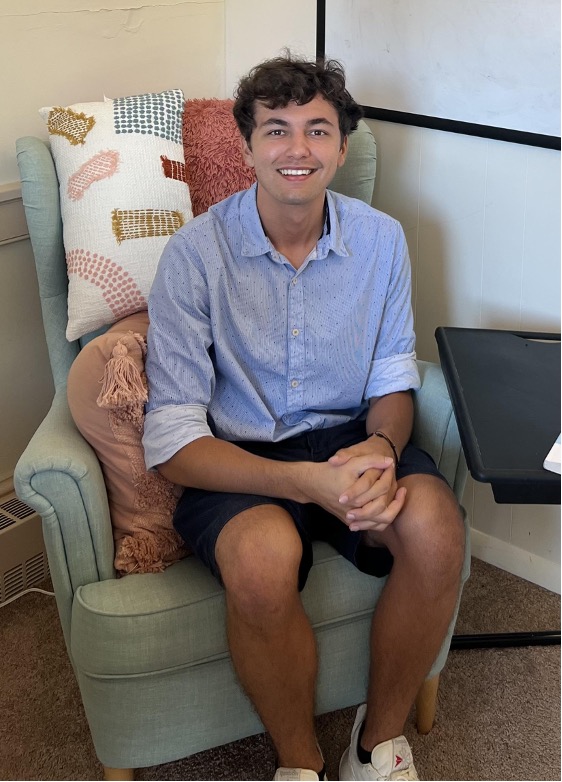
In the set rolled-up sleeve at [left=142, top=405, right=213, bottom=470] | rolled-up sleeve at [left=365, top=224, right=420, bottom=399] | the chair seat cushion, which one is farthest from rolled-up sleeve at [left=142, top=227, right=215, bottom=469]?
rolled-up sleeve at [left=365, top=224, right=420, bottom=399]

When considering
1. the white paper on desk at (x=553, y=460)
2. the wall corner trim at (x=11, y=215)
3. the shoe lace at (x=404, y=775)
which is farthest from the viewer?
Answer: the wall corner trim at (x=11, y=215)

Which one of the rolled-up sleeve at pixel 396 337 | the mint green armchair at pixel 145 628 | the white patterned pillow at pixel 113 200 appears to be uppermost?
the white patterned pillow at pixel 113 200

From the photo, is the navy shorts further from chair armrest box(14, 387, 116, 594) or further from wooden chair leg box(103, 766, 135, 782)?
wooden chair leg box(103, 766, 135, 782)

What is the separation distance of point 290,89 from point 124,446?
637mm

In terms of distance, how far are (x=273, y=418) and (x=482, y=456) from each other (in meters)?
0.46

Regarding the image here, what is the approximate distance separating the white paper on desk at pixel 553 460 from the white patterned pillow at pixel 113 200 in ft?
2.83

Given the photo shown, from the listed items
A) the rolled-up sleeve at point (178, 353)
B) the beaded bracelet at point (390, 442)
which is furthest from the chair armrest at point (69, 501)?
the beaded bracelet at point (390, 442)

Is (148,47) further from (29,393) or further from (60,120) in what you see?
(29,393)

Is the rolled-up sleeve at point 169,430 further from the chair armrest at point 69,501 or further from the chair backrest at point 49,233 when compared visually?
the chair backrest at point 49,233

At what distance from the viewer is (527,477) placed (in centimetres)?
119

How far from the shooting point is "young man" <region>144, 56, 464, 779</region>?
1383 millimetres

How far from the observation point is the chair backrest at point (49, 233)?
5.87 ft

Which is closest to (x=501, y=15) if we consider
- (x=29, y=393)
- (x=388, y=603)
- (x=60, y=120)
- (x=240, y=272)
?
(x=240, y=272)

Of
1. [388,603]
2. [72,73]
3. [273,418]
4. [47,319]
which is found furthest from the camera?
[72,73]
